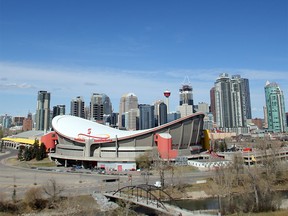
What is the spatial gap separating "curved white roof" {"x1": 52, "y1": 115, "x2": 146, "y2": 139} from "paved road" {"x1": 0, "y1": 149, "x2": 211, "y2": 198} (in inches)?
648

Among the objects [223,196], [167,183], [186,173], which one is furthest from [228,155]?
[223,196]

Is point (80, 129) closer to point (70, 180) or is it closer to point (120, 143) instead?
point (120, 143)

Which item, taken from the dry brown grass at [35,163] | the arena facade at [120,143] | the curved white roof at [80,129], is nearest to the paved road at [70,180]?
the arena facade at [120,143]

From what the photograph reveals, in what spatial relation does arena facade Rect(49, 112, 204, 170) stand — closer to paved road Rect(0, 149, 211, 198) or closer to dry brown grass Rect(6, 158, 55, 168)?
dry brown grass Rect(6, 158, 55, 168)

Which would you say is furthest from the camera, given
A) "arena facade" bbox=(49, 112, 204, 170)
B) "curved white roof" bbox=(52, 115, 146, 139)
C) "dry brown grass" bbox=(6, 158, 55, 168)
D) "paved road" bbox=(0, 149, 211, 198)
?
"curved white roof" bbox=(52, 115, 146, 139)

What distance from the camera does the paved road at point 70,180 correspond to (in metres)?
45.3

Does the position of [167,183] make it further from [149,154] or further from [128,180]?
[149,154]

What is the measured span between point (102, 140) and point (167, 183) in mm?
28198

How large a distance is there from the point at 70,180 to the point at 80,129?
100 ft

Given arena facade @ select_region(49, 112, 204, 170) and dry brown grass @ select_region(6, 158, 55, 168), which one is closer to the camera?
arena facade @ select_region(49, 112, 204, 170)

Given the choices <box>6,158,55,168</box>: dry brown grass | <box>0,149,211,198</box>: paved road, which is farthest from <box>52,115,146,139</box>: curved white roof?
<box>0,149,211,198</box>: paved road

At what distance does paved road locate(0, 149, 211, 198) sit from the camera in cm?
4534

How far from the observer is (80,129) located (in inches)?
3243

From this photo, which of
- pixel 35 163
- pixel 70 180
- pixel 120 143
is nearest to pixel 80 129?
pixel 35 163
